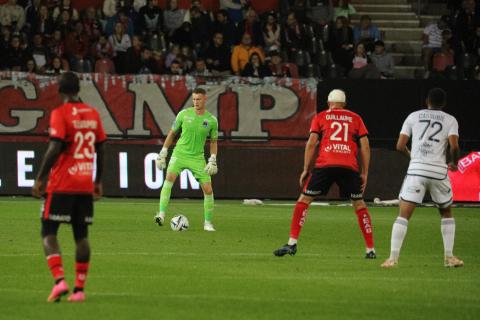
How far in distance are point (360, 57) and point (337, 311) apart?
68.2 feet

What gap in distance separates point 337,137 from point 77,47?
15.3 m

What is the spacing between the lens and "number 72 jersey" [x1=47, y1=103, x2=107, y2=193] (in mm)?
11281

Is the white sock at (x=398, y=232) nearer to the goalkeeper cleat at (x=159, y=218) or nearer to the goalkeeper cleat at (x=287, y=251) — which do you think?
the goalkeeper cleat at (x=287, y=251)

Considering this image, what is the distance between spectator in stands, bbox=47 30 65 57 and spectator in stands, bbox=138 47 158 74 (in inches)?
74.9

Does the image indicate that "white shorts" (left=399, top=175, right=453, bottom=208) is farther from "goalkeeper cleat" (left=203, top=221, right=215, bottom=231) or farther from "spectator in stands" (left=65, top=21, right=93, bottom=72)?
"spectator in stands" (left=65, top=21, right=93, bottom=72)

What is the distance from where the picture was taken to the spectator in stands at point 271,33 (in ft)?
103

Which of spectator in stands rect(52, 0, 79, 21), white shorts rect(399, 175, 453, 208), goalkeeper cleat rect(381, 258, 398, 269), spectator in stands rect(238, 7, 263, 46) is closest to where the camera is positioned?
white shorts rect(399, 175, 453, 208)

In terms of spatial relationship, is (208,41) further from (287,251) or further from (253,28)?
(287,251)

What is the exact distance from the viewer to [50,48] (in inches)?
1163

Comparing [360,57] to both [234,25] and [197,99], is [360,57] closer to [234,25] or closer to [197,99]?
[234,25]

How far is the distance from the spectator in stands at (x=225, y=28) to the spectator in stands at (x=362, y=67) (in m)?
3.05

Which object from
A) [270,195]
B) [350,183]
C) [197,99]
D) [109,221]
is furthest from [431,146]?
[270,195]

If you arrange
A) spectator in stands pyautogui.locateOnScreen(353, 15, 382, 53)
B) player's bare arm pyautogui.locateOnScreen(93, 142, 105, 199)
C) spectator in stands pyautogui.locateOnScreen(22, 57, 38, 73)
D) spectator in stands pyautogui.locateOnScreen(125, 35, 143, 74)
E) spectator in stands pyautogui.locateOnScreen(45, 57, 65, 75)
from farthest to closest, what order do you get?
spectator in stands pyautogui.locateOnScreen(353, 15, 382, 53) → spectator in stands pyautogui.locateOnScreen(125, 35, 143, 74) → spectator in stands pyautogui.locateOnScreen(22, 57, 38, 73) → spectator in stands pyautogui.locateOnScreen(45, 57, 65, 75) → player's bare arm pyautogui.locateOnScreen(93, 142, 105, 199)

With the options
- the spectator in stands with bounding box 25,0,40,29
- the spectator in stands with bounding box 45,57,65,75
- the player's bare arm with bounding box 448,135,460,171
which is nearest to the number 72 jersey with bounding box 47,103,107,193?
the player's bare arm with bounding box 448,135,460,171
